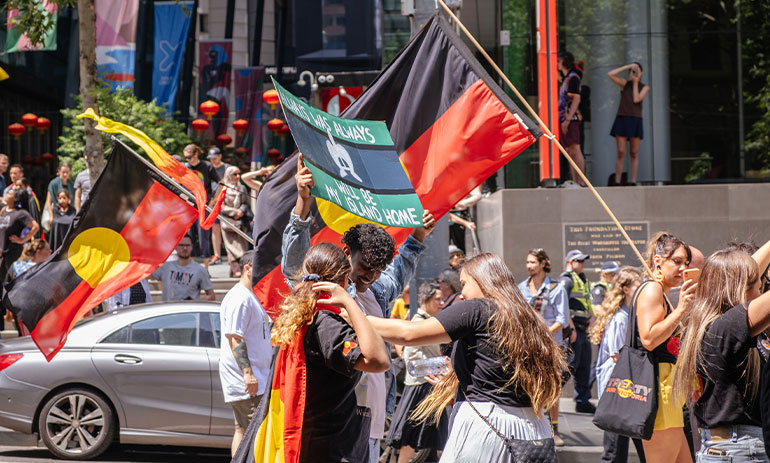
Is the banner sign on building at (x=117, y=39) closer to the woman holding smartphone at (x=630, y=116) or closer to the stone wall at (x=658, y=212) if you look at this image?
the woman holding smartphone at (x=630, y=116)

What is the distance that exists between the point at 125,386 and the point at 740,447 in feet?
21.1

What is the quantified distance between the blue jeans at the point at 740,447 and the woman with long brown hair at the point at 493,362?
2.52 feet

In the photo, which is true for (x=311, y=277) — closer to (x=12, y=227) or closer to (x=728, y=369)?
(x=728, y=369)

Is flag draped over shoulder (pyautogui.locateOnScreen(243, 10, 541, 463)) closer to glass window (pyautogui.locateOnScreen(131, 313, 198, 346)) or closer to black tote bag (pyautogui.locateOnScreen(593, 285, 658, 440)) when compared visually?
black tote bag (pyautogui.locateOnScreen(593, 285, 658, 440))

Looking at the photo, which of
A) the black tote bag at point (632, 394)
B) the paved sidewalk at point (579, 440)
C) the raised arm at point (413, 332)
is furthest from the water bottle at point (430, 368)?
the paved sidewalk at point (579, 440)

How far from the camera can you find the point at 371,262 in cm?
507

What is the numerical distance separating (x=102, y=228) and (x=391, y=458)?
11.0 feet

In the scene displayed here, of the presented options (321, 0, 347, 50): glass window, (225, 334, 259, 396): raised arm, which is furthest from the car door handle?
(321, 0, 347, 50): glass window

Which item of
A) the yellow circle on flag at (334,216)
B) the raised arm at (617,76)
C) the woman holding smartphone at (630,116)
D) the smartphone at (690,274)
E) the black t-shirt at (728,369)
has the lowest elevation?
the black t-shirt at (728,369)

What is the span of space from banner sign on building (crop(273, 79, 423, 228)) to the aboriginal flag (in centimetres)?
268

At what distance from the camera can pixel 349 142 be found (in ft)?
18.7

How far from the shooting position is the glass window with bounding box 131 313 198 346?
9586 millimetres

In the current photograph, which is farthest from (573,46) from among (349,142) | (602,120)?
(349,142)

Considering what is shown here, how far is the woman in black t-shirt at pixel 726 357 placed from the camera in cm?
443
